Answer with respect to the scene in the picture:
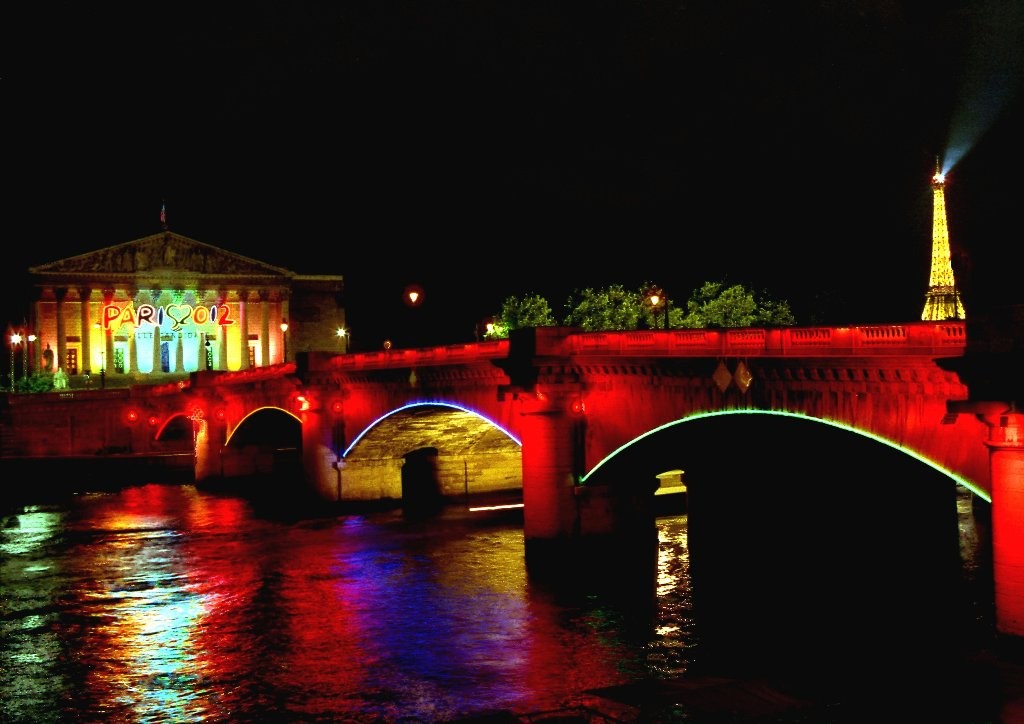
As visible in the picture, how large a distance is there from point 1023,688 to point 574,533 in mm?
19329

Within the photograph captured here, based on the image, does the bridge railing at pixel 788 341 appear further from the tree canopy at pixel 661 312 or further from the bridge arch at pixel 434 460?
the tree canopy at pixel 661 312

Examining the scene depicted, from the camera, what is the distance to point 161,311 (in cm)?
12119

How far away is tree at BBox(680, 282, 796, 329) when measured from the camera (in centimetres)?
7131

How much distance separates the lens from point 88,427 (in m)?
97.2

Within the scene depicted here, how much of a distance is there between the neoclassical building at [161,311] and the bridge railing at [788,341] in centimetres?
8909

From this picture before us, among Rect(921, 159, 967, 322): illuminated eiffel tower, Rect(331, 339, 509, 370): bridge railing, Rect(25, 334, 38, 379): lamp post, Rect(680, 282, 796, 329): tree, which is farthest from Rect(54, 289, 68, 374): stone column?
Rect(921, 159, 967, 322): illuminated eiffel tower

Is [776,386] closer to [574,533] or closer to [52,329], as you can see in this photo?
[574,533]

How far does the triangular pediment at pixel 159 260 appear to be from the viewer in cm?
11819

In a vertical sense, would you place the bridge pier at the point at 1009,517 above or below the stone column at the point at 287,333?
below

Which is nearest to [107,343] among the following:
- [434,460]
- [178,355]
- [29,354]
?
[29,354]

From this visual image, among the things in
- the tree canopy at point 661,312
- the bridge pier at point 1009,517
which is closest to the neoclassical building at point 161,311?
the tree canopy at point 661,312

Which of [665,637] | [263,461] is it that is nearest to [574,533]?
[665,637]

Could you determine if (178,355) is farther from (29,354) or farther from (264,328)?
(29,354)

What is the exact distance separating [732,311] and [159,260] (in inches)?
2819
